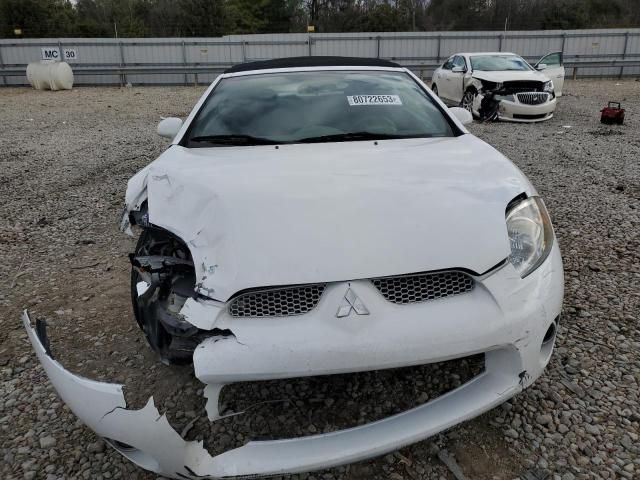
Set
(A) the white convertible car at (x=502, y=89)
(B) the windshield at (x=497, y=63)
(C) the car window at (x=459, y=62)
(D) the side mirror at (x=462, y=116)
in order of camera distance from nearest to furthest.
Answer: (D) the side mirror at (x=462, y=116) → (A) the white convertible car at (x=502, y=89) → (B) the windshield at (x=497, y=63) → (C) the car window at (x=459, y=62)

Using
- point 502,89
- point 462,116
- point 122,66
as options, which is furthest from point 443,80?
point 122,66

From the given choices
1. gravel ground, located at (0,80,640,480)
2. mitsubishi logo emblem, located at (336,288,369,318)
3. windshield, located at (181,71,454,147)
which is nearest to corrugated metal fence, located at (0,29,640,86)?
gravel ground, located at (0,80,640,480)

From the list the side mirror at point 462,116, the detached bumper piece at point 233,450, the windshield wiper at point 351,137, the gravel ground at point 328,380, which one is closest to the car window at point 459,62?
the gravel ground at point 328,380

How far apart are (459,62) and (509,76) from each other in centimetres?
201

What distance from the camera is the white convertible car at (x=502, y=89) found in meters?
9.63

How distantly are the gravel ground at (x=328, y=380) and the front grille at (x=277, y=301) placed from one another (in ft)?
1.95

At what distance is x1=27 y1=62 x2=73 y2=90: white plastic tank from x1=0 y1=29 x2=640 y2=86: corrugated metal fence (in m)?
2.15

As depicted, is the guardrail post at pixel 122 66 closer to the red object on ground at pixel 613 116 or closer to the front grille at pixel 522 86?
A: the front grille at pixel 522 86

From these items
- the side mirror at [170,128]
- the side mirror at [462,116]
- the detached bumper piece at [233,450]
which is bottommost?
the detached bumper piece at [233,450]

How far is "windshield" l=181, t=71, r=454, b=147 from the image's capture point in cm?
274

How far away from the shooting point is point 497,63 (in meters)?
10.9

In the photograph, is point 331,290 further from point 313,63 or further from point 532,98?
point 532,98

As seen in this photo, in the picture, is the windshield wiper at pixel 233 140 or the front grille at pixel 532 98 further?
the front grille at pixel 532 98

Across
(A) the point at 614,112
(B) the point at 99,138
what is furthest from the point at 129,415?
(A) the point at 614,112
